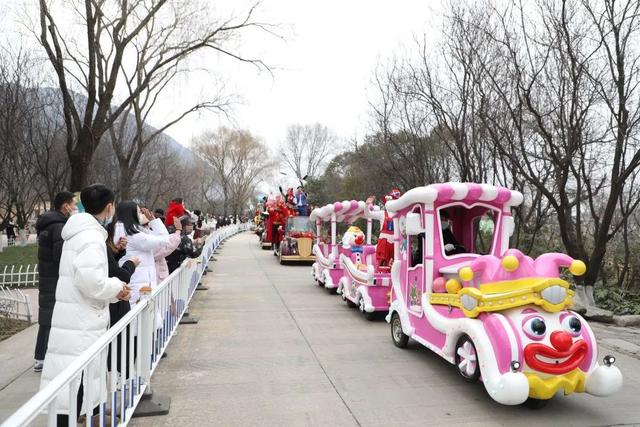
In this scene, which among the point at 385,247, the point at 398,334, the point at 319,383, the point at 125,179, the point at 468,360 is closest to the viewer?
the point at 468,360

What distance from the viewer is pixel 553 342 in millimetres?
4320

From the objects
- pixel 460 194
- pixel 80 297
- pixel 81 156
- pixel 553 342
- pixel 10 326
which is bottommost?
pixel 10 326

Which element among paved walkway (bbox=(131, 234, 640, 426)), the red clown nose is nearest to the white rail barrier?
paved walkway (bbox=(131, 234, 640, 426))

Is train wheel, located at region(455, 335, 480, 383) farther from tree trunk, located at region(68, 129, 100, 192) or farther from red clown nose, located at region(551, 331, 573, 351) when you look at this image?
tree trunk, located at region(68, 129, 100, 192)

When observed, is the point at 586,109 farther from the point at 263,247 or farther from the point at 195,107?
the point at 263,247

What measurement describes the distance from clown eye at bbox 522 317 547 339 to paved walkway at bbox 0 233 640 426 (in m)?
0.74

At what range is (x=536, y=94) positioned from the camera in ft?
37.2

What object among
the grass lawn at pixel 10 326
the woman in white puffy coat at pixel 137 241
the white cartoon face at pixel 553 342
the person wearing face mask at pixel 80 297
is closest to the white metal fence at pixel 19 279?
the grass lawn at pixel 10 326

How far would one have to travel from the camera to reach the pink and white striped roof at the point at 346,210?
11242 mm

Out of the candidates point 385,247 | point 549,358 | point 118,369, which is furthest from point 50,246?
point 385,247

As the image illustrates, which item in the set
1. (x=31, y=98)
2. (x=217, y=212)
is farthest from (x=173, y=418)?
(x=217, y=212)

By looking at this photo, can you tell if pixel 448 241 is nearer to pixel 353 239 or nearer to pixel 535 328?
pixel 535 328

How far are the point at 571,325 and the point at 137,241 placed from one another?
13.8 feet

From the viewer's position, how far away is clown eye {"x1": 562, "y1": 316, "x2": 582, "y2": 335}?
4480mm
